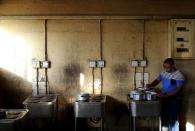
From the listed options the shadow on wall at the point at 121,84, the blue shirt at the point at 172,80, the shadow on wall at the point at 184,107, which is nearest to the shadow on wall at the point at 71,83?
the shadow on wall at the point at 121,84

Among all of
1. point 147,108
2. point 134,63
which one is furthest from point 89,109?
A: point 134,63

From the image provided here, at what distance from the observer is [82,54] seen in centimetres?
675

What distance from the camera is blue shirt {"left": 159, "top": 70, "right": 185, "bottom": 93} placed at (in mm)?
6332

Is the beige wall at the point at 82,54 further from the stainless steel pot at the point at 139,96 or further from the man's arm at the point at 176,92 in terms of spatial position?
the stainless steel pot at the point at 139,96

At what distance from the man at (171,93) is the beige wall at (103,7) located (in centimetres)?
98

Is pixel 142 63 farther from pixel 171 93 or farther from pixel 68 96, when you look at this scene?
pixel 68 96

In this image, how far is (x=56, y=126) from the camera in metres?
6.75

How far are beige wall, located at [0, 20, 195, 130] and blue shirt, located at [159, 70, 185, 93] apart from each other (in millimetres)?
376

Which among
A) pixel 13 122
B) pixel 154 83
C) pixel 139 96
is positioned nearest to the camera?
pixel 13 122

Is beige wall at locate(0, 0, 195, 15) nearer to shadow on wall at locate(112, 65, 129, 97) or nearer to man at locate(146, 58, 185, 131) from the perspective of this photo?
man at locate(146, 58, 185, 131)

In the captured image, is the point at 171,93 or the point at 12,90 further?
the point at 12,90

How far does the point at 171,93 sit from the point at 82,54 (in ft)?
5.57

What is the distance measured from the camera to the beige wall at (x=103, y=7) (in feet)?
21.9

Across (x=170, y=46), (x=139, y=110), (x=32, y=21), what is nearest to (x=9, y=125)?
(x=139, y=110)
